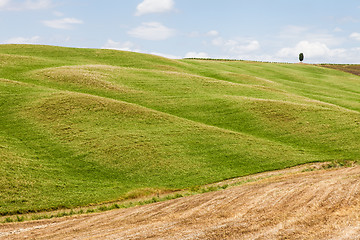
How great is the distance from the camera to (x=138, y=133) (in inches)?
1617

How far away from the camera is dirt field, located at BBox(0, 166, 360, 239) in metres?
16.6

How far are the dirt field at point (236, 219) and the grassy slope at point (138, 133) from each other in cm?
787

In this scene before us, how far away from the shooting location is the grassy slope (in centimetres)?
3133

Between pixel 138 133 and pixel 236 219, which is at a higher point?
pixel 138 133

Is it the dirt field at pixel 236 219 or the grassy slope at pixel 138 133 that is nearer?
the dirt field at pixel 236 219

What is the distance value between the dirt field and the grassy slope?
7.87 metres

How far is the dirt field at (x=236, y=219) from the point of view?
16.6 meters

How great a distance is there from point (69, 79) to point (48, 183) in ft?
116

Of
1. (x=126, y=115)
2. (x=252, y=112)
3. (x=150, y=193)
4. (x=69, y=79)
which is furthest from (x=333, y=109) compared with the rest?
(x=69, y=79)

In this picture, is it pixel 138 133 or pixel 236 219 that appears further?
pixel 138 133

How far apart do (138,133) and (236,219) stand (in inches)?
950

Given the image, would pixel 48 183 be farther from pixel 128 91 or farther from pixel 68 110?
pixel 128 91

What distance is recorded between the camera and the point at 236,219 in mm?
18234

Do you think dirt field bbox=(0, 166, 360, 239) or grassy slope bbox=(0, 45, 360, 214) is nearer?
dirt field bbox=(0, 166, 360, 239)
